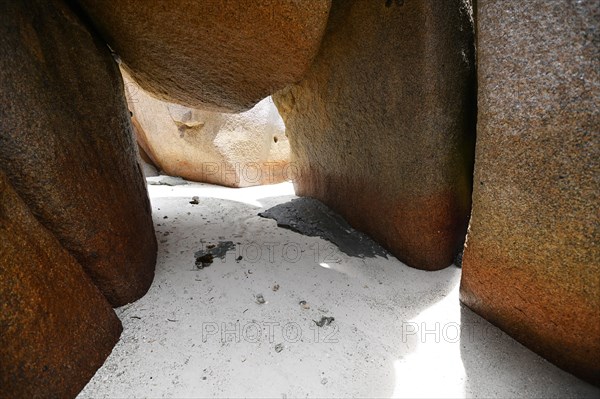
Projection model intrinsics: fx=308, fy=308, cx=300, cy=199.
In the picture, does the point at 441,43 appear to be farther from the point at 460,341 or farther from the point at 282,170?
the point at 282,170

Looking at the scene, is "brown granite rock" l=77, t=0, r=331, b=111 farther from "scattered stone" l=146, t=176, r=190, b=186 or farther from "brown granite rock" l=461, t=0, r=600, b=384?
"scattered stone" l=146, t=176, r=190, b=186

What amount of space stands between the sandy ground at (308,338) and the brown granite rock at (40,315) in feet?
0.37

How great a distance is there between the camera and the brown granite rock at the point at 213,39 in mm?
1396

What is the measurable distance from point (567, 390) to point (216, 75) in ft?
7.51

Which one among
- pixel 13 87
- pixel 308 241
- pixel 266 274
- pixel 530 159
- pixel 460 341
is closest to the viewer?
pixel 13 87

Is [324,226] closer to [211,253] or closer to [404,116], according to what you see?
[211,253]

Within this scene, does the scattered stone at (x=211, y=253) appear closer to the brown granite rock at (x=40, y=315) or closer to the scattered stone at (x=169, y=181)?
the brown granite rock at (x=40, y=315)

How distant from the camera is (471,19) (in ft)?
5.57

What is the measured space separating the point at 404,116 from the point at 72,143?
1635mm

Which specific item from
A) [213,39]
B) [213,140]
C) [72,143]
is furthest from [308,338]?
[213,140]

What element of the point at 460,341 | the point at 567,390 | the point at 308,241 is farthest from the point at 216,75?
the point at 567,390

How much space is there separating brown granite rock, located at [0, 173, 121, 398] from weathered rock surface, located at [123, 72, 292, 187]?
473 cm

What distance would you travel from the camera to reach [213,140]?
5.68 meters

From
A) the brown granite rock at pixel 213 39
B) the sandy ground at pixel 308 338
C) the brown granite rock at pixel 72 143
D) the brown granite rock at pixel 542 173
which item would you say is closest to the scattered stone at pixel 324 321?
the sandy ground at pixel 308 338
